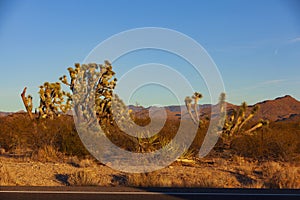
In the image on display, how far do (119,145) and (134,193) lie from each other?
262 inches

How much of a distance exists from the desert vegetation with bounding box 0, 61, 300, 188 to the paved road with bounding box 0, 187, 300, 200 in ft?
4.14

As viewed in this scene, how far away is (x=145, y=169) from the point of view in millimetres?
10891

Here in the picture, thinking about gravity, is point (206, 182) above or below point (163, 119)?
below

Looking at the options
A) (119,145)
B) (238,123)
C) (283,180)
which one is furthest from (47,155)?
(283,180)

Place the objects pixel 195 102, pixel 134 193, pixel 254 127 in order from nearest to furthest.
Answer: pixel 134 193 < pixel 254 127 < pixel 195 102

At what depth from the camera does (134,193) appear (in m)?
7.31

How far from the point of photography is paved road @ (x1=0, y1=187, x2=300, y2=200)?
6910mm

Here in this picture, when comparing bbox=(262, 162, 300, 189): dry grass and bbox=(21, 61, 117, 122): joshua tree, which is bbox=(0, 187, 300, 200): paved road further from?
bbox=(21, 61, 117, 122): joshua tree

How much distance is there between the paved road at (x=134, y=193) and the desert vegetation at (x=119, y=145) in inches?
49.6

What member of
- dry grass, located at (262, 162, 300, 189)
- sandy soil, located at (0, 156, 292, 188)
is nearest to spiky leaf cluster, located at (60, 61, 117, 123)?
sandy soil, located at (0, 156, 292, 188)

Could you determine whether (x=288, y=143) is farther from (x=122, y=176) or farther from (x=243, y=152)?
(x=122, y=176)

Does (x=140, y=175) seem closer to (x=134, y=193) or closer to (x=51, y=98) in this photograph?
(x=134, y=193)

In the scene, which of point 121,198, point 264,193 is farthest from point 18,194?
point 264,193

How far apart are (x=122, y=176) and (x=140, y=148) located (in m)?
2.85
